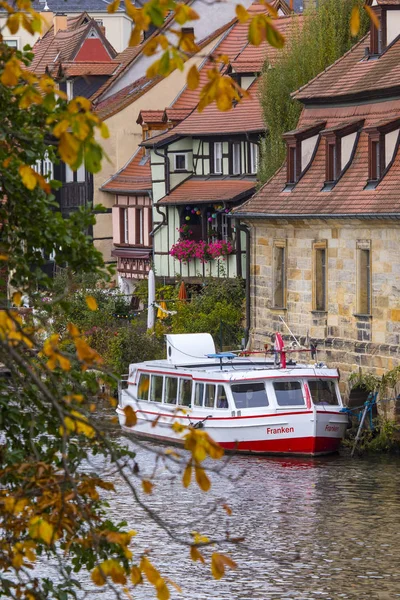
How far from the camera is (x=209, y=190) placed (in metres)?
45.2

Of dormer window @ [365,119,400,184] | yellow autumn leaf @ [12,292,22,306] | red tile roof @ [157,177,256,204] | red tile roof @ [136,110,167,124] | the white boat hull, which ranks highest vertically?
red tile roof @ [136,110,167,124]

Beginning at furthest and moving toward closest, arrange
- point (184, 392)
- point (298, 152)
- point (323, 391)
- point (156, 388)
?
point (298, 152), point (156, 388), point (184, 392), point (323, 391)

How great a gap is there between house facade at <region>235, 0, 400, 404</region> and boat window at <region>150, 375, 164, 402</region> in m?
3.28

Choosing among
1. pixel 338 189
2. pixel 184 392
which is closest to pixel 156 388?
pixel 184 392

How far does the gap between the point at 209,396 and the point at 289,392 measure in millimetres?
1896

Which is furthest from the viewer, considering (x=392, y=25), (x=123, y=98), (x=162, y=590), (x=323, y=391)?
(x=123, y=98)

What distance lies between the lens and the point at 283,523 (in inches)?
928

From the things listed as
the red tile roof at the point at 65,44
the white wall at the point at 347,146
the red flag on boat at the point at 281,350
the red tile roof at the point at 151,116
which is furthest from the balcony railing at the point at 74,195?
the red flag on boat at the point at 281,350

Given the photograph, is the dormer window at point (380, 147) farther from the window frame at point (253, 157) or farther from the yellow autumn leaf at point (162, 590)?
the yellow autumn leaf at point (162, 590)

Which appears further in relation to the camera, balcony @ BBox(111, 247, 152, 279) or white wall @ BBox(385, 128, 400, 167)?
balcony @ BBox(111, 247, 152, 279)

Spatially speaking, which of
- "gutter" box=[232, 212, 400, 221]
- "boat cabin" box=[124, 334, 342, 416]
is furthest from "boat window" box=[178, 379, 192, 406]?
"gutter" box=[232, 212, 400, 221]

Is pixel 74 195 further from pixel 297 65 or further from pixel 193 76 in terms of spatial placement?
pixel 193 76

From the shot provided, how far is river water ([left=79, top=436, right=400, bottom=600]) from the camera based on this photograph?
1908 centimetres

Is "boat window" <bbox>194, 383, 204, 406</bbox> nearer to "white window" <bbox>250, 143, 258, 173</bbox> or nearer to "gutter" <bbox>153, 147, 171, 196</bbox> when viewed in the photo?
"white window" <bbox>250, 143, 258, 173</bbox>
